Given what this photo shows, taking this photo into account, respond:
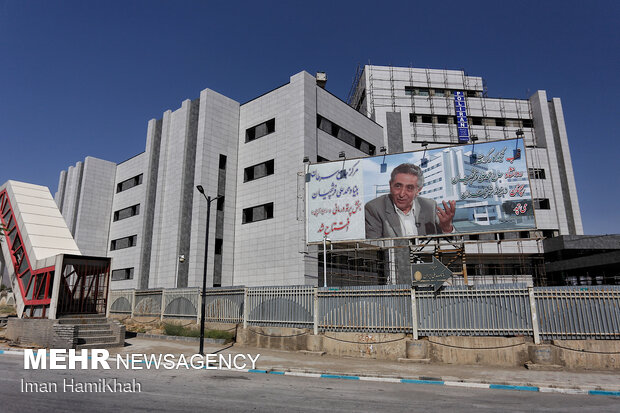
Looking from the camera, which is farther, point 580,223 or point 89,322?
point 580,223

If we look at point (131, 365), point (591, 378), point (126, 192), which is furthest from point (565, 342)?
point (126, 192)

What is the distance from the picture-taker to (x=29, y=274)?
64.0ft

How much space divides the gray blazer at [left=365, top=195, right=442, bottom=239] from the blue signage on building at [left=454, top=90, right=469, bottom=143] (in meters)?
30.5

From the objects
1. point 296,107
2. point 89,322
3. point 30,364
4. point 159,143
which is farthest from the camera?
point 159,143

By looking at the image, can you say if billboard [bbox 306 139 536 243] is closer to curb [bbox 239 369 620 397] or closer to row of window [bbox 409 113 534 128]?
curb [bbox 239 369 620 397]

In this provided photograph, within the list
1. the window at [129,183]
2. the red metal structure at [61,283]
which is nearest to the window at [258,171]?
the red metal structure at [61,283]

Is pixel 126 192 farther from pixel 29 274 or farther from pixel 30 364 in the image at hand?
pixel 30 364

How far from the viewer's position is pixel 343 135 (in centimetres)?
3462

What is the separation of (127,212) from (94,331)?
2981 cm

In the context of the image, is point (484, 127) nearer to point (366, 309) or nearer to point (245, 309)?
point (366, 309)

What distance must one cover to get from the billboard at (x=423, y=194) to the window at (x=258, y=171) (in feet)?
26.2

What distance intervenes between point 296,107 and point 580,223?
36.3m

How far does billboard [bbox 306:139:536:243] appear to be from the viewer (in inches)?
835

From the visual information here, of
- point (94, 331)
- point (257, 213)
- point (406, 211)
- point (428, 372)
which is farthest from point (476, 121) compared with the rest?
point (94, 331)
